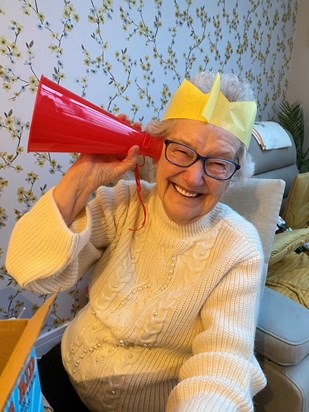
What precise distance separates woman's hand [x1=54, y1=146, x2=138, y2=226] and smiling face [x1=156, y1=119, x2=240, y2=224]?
0.10 m

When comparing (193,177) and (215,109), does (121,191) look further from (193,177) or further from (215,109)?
(215,109)

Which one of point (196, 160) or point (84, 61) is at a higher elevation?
point (84, 61)

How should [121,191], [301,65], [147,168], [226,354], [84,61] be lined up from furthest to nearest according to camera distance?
[301,65], [84,61], [147,168], [121,191], [226,354]

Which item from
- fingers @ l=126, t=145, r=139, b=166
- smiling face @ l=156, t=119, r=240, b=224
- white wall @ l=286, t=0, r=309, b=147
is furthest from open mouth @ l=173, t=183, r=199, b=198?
white wall @ l=286, t=0, r=309, b=147

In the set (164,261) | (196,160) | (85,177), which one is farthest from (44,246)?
(196,160)

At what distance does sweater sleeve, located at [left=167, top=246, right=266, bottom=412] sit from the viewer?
73cm

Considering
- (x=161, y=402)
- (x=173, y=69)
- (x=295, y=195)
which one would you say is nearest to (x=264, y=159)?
(x=295, y=195)

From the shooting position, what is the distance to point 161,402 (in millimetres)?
974

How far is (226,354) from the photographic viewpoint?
81 cm

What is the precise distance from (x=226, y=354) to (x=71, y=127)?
62cm

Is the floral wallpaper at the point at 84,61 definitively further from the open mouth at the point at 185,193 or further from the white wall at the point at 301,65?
the white wall at the point at 301,65

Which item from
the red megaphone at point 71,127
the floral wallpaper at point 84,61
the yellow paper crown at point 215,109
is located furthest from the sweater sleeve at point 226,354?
the floral wallpaper at point 84,61

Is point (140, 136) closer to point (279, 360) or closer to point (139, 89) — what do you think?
point (279, 360)

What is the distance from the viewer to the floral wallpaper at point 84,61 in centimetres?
141
